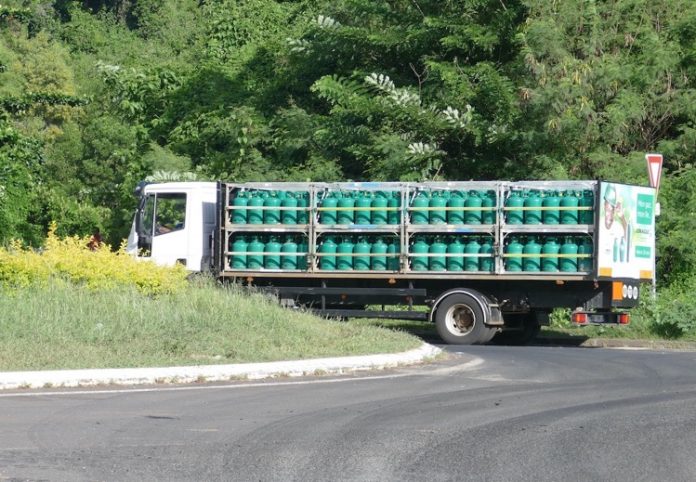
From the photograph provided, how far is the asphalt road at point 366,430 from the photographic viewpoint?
28.7 ft

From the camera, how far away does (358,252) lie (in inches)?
901

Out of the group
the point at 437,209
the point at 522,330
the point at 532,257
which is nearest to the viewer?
the point at 532,257

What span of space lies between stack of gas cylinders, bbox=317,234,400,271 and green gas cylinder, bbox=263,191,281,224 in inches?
36.5

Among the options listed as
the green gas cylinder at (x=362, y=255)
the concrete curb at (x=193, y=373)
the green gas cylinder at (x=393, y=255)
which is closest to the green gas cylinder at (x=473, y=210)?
the green gas cylinder at (x=393, y=255)

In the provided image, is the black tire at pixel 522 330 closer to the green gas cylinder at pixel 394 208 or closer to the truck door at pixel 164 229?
the green gas cylinder at pixel 394 208

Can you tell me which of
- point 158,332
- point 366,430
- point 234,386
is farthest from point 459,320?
point 366,430

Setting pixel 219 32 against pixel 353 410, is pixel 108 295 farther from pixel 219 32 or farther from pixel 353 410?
pixel 219 32

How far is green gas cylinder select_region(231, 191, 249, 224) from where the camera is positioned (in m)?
23.5

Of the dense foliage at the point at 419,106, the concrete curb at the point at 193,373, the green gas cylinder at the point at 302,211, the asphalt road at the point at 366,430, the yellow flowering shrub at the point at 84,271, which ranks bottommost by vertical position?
the asphalt road at the point at 366,430

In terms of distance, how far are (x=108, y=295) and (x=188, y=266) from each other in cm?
559

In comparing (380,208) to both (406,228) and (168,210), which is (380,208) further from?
(168,210)

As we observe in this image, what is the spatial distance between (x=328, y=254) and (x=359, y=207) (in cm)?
105

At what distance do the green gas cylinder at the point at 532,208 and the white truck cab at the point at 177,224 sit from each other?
6163 mm

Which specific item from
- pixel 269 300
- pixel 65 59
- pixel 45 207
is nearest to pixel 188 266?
pixel 269 300
